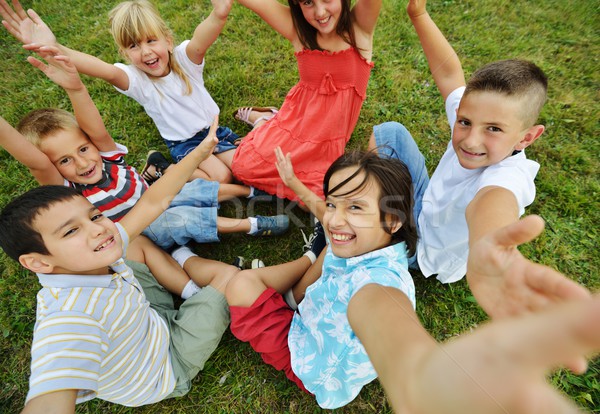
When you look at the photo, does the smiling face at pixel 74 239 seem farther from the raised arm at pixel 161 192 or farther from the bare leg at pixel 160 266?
the bare leg at pixel 160 266

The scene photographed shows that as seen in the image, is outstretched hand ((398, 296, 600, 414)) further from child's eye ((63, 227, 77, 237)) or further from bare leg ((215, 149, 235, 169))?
bare leg ((215, 149, 235, 169))

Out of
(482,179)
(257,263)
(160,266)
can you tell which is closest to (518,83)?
(482,179)

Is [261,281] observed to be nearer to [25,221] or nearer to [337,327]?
[337,327]

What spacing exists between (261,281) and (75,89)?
6.00ft

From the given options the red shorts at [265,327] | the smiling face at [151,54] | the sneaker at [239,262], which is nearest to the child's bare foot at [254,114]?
the smiling face at [151,54]

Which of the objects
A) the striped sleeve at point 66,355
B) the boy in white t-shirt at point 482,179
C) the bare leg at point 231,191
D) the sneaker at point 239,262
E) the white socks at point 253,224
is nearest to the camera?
the boy in white t-shirt at point 482,179

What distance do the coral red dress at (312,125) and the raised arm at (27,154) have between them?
1428 mm

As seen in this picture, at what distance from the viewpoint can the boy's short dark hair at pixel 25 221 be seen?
1.57 meters

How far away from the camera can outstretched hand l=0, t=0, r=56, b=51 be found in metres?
2.11

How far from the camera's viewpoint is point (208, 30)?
263cm

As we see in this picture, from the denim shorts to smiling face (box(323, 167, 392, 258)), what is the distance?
1804mm


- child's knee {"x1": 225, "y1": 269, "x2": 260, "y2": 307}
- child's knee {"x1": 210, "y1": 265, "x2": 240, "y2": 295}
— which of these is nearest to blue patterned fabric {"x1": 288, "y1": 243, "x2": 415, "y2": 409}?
child's knee {"x1": 225, "y1": 269, "x2": 260, "y2": 307}

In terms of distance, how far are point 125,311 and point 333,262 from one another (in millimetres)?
1150

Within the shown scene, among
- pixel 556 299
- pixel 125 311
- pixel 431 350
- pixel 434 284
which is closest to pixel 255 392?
pixel 125 311
